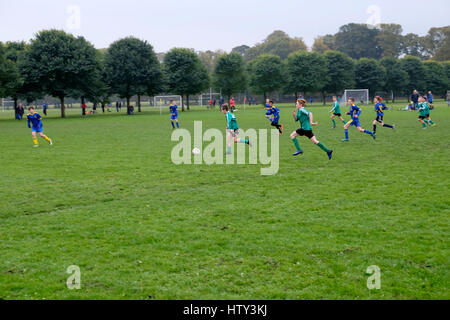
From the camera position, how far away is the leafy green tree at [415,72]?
330ft

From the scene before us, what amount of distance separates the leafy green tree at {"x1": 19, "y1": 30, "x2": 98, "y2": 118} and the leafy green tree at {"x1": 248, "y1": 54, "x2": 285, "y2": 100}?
3505 cm

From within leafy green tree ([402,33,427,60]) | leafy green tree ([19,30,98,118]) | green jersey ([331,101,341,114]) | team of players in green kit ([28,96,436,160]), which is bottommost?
team of players in green kit ([28,96,436,160])

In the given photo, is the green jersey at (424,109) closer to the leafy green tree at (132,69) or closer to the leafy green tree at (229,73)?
the leafy green tree at (132,69)

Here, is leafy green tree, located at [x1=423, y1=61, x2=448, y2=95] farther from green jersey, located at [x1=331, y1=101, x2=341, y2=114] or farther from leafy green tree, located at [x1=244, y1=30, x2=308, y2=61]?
green jersey, located at [x1=331, y1=101, x2=341, y2=114]

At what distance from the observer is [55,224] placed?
894 centimetres

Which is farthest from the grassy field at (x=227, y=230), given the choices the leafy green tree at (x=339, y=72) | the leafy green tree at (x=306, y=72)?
the leafy green tree at (x=339, y=72)

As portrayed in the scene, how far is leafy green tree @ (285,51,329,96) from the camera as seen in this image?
279ft

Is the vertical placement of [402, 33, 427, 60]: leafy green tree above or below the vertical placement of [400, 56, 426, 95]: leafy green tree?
above

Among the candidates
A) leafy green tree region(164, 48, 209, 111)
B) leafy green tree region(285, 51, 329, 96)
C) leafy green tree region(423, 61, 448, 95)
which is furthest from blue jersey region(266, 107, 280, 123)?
leafy green tree region(423, 61, 448, 95)

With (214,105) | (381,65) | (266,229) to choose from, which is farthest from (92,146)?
(381,65)

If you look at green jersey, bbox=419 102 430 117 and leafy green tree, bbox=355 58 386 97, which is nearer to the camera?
green jersey, bbox=419 102 430 117

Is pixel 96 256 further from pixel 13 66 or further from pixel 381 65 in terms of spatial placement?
pixel 381 65

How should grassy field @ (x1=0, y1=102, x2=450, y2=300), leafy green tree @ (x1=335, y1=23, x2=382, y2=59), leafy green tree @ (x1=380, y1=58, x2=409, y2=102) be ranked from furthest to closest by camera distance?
leafy green tree @ (x1=335, y1=23, x2=382, y2=59)
leafy green tree @ (x1=380, y1=58, x2=409, y2=102)
grassy field @ (x1=0, y1=102, x2=450, y2=300)

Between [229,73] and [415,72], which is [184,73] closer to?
[229,73]
